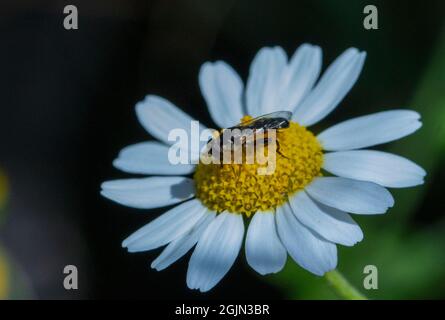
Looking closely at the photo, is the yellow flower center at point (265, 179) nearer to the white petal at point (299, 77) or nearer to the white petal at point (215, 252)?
the white petal at point (215, 252)

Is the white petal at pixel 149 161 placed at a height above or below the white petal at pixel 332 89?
below

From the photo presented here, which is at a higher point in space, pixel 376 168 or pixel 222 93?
pixel 222 93

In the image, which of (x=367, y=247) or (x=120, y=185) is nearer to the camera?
(x=120, y=185)

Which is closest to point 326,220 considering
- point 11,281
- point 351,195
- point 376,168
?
point 351,195

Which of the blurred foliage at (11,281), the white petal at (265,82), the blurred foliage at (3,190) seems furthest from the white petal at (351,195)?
the blurred foliage at (3,190)

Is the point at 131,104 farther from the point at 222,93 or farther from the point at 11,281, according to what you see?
the point at 11,281

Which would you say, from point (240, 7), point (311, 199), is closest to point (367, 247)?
point (311, 199)

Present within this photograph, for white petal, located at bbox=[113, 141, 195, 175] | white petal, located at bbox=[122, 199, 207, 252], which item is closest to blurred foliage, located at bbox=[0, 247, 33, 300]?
white petal, located at bbox=[113, 141, 195, 175]
